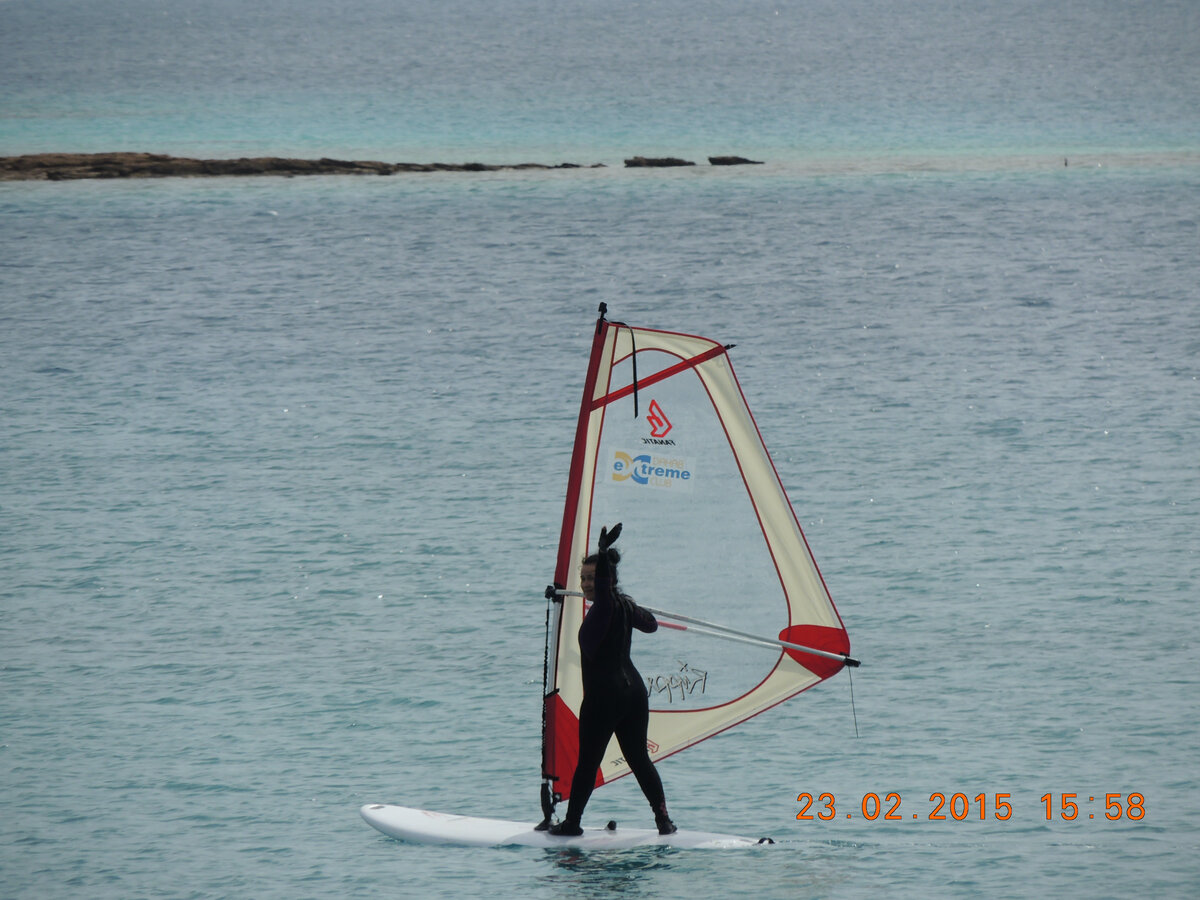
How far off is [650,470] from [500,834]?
3.31 meters

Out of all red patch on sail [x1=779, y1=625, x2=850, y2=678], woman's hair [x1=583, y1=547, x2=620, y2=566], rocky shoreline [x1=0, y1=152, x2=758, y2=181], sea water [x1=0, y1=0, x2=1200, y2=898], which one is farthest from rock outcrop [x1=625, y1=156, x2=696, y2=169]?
woman's hair [x1=583, y1=547, x2=620, y2=566]

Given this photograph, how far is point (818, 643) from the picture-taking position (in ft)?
37.3

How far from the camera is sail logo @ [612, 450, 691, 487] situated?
1121cm

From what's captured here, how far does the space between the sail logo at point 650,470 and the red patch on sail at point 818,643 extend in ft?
4.53

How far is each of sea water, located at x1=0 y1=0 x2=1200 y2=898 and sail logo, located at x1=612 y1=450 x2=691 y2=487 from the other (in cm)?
287

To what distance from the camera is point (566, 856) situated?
1179 centimetres

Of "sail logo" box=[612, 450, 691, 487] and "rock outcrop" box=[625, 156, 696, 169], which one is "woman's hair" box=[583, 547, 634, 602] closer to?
"sail logo" box=[612, 450, 691, 487]

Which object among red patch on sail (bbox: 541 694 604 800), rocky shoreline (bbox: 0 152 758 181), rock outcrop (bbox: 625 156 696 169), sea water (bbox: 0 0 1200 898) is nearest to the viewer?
red patch on sail (bbox: 541 694 604 800)

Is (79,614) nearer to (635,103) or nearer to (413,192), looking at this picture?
(413,192)

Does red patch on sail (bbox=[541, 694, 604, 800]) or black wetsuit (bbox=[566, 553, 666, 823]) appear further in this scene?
red patch on sail (bbox=[541, 694, 604, 800])

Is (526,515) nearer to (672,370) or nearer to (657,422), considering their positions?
(657,422)

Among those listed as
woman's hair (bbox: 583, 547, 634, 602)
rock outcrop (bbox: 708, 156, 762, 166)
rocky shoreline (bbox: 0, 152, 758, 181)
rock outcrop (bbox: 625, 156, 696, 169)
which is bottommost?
woman's hair (bbox: 583, 547, 634, 602)

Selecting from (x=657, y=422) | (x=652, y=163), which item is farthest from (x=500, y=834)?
(x=652, y=163)

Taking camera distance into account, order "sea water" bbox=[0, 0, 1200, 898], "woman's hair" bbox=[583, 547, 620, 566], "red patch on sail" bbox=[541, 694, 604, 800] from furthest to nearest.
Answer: "sea water" bbox=[0, 0, 1200, 898] < "red patch on sail" bbox=[541, 694, 604, 800] < "woman's hair" bbox=[583, 547, 620, 566]
